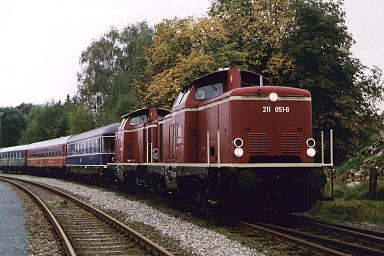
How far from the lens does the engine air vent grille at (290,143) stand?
1027cm

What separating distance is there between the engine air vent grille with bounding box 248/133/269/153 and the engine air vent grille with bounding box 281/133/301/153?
14.9 inches

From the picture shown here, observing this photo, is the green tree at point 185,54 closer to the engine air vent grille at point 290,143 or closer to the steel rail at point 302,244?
the engine air vent grille at point 290,143

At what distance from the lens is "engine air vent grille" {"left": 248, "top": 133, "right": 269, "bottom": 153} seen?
33.3ft

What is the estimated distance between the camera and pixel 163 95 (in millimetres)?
25219

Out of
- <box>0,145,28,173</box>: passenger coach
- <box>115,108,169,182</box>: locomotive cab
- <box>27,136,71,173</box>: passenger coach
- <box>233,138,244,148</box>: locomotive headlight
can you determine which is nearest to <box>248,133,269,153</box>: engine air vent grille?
<box>233,138,244,148</box>: locomotive headlight

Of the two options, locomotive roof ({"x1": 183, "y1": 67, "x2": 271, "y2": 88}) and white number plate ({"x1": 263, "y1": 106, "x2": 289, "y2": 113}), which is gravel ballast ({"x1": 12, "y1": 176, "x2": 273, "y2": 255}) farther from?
locomotive roof ({"x1": 183, "y1": 67, "x2": 271, "y2": 88})

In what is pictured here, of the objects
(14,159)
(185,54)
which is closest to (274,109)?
(185,54)

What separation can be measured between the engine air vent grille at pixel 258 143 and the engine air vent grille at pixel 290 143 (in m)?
0.38

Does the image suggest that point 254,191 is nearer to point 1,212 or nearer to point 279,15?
point 1,212

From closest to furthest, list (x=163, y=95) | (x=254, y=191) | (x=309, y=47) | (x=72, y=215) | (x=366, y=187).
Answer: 1. (x=254, y=191)
2. (x=72, y=215)
3. (x=366, y=187)
4. (x=163, y=95)
5. (x=309, y=47)

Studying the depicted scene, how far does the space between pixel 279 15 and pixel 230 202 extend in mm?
20619

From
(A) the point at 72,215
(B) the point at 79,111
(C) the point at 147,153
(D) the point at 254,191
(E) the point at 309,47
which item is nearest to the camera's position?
(D) the point at 254,191

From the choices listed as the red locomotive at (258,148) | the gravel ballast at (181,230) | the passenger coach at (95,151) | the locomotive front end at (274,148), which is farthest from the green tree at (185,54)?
the locomotive front end at (274,148)

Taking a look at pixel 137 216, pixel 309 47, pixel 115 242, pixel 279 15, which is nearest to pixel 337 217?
pixel 137 216
